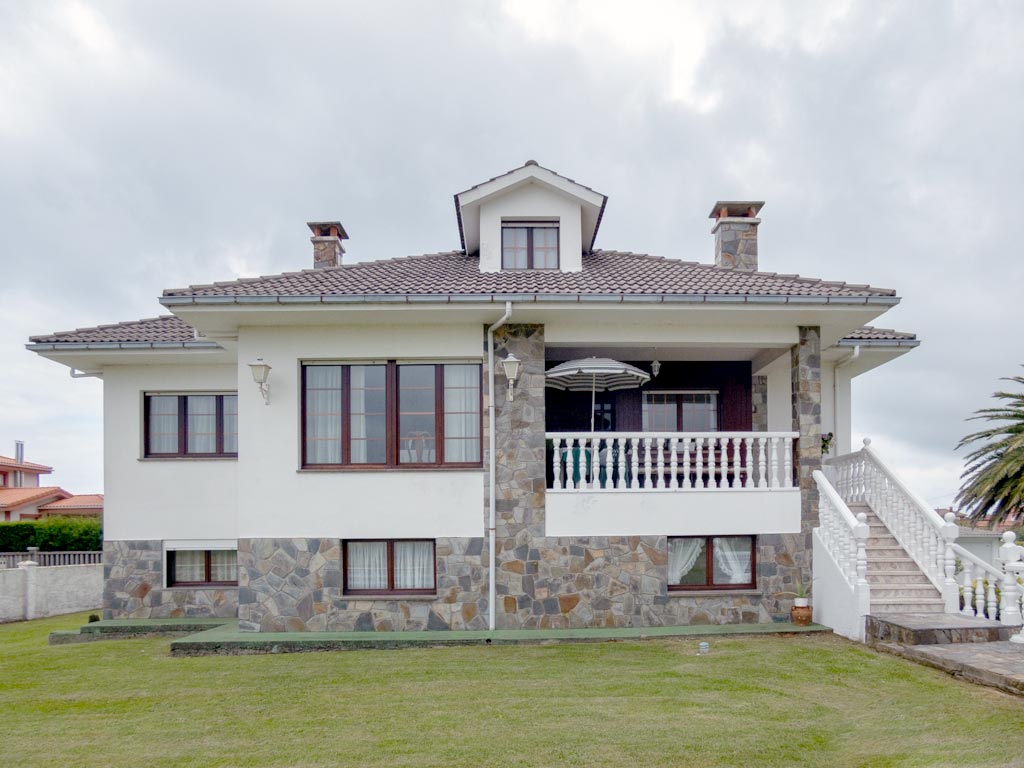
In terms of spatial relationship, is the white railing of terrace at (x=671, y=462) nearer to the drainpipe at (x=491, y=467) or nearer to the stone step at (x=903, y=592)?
the drainpipe at (x=491, y=467)

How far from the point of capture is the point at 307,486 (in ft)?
35.1

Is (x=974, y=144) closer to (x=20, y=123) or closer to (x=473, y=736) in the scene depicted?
(x=473, y=736)

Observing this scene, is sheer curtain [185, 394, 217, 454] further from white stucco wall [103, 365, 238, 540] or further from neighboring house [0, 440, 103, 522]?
neighboring house [0, 440, 103, 522]

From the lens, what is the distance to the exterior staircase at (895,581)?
31.4ft

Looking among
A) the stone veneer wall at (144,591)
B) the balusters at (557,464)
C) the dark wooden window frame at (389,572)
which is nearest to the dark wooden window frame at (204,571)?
the stone veneer wall at (144,591)

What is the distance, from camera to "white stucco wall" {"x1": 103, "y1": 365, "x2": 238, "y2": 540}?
13.3m

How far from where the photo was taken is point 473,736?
19.8ft

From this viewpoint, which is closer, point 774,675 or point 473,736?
point 473,736

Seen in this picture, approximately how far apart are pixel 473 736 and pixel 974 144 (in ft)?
42.0

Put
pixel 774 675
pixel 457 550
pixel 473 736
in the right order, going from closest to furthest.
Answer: pixel 473 736 → pixel 774 675 → pixel 457 550

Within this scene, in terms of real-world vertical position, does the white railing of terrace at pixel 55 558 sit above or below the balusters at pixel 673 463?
below

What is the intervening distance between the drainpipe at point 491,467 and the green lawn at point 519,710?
3.15 ft

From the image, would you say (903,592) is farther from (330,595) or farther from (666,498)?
(330,595)

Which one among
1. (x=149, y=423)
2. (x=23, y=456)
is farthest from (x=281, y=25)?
(x=23, y=456)
